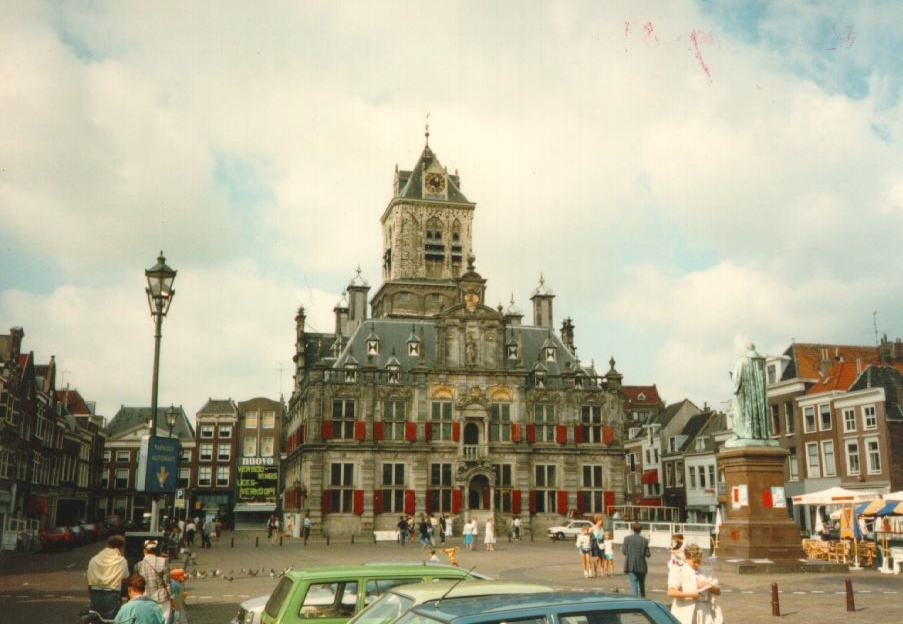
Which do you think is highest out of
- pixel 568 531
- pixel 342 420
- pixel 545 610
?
pixel 342 420

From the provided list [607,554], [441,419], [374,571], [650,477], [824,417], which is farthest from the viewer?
[650,477]

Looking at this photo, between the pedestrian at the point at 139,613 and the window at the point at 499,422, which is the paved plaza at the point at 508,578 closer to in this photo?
the pedestrian at the point at 139,613

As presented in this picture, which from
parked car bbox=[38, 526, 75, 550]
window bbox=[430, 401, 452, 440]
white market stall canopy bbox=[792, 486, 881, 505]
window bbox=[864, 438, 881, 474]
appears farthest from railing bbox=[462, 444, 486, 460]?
white market stall canopy bbox=[792, 486, 881, 505]

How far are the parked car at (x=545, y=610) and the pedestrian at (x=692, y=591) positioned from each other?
445 cm

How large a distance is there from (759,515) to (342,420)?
35.3 m

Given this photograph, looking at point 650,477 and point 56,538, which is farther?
point 650,477

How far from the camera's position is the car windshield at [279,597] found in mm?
9891

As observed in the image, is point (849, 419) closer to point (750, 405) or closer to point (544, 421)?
point (544, 421)

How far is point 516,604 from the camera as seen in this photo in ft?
20.3

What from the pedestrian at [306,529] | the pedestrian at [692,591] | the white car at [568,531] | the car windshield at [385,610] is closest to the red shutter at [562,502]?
the white car at [568,531]

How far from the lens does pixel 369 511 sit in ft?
175

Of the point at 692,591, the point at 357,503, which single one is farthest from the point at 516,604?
the point at 357,503

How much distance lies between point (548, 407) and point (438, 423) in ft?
25.7

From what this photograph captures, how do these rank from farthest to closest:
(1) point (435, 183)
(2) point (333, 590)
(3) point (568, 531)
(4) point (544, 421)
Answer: (1) point (435, 183)
(4) point (544, 421)
(3) point (568, 531)
(2) point (333, 590)
